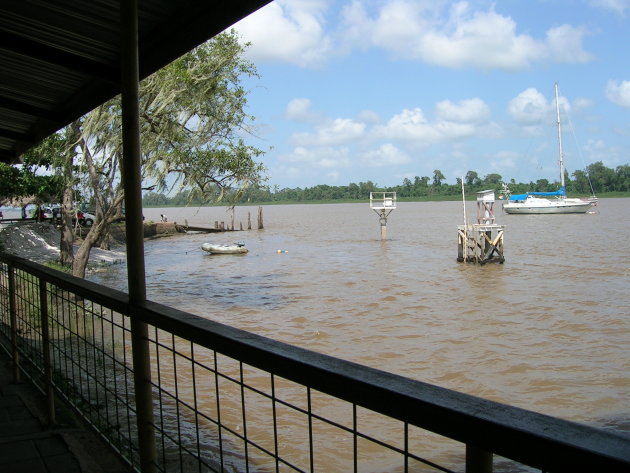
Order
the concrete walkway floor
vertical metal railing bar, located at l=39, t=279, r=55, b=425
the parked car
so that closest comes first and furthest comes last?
the concrete walkway floor < vertical metal railing bar, located at l=39, t=279, r=55, b=425 < the parked car

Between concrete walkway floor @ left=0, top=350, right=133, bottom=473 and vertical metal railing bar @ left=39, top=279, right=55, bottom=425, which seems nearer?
concrete walkway floor @ left=0, top=350, right=133, bottom=473

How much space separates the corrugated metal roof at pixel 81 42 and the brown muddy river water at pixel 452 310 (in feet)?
25.9

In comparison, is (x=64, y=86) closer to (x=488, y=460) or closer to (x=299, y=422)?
(x=488, y=460)

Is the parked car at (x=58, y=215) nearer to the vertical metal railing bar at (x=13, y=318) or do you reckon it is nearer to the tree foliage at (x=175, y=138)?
the tree foliage at (x=175, y=138)

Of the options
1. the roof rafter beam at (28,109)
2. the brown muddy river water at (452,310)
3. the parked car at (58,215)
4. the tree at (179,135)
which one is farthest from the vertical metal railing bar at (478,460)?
the parked car at (58,215)

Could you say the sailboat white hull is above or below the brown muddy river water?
above

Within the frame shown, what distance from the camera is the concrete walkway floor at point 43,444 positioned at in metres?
3.01

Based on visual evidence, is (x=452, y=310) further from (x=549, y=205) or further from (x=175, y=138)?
(x=549, y=205)

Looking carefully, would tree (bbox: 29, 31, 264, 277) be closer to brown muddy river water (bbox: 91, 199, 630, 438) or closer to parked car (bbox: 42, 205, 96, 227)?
brown muddy river water (bbox: 91, 199, 630, 438)

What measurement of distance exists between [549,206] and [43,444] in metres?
66.8

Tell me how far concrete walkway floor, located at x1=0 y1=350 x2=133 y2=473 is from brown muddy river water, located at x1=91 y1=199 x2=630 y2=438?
7.38m

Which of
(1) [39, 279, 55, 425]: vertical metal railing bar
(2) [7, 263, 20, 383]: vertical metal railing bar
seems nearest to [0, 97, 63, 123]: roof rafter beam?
(2) [7, 263, 20, 383]: vertical metal railing bar

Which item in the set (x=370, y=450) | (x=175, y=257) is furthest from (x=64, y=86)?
(x=175, y=257)

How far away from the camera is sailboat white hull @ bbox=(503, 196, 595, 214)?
6431 centimetres
